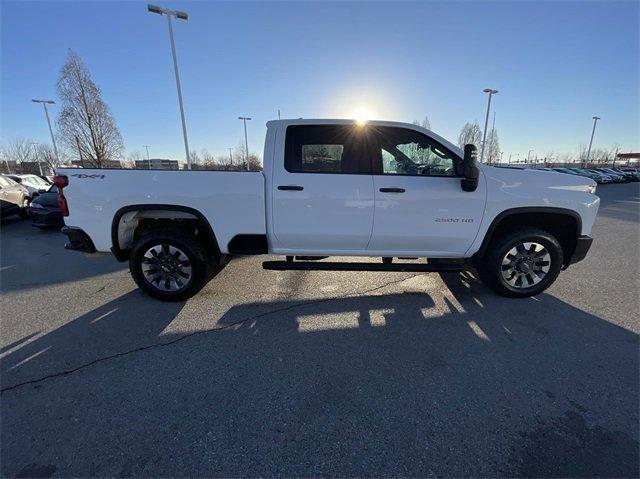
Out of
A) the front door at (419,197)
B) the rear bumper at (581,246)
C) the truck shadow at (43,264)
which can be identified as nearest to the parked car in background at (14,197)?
the truck shadow at (43,264)

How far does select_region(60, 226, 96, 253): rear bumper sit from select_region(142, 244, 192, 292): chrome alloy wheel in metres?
0.68

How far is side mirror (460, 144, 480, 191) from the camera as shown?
3.44m

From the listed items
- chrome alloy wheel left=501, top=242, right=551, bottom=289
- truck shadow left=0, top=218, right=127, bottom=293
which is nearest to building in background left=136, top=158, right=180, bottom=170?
truck shadow left=0, top=218, right=127, bottom=293

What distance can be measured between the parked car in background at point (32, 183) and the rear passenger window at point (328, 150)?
13.5 meters

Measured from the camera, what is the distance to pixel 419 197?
369 cm

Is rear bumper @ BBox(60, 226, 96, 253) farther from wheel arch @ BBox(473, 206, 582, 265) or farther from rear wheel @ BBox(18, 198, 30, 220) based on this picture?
rear wheel @ BBox(18, 198, 30, 220)

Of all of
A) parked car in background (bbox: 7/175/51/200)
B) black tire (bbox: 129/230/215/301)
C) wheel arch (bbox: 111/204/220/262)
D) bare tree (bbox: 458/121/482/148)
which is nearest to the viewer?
wheel arch (bbox: 111/204/220/262)

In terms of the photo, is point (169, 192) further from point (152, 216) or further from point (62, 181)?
point (62, 181)

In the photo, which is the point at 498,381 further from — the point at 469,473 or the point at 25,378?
the point at 25,378

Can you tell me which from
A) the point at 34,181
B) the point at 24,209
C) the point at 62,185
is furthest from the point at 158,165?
the point at 62,185

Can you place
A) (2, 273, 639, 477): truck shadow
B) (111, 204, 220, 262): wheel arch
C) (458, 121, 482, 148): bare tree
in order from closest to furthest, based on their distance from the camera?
(2, 273, 639, 477): truck shadow → (111, 204, 220, 262): wheel arch → (458, 121, 482, 148): bare tree

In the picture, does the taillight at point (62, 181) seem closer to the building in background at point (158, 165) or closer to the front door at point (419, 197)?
the building in background at point (158, 165)

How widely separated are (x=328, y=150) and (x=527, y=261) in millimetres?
2879

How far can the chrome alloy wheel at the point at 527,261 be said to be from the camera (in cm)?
393
